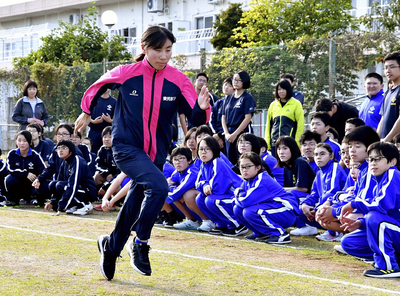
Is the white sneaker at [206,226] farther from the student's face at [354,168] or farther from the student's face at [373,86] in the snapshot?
the student's face at [373,86]

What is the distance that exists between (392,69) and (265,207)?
2.15m

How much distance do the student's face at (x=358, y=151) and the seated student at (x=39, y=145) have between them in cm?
626

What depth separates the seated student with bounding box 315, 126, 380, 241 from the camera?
5.93 metres

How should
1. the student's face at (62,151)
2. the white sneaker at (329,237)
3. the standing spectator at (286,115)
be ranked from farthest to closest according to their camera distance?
the standing spectator at (286,115), the student's face at (62,151), the white sneaker at (329,237)

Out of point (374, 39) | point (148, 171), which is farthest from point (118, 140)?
point (374, 39)

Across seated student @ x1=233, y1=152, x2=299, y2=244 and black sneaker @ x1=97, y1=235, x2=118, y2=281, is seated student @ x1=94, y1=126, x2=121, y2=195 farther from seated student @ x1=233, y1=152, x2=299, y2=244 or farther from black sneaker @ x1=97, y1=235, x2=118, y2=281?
black sneaker @ x1=97, y1=235, x2=118, y2=281

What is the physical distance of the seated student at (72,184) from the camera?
9.45 m

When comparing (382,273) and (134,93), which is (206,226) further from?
(134,93)

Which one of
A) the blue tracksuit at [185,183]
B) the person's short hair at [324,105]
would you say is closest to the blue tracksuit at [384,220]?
the blue tracksuit at [185,183]

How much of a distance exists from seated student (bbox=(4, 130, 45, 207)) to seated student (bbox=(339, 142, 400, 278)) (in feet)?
20.3

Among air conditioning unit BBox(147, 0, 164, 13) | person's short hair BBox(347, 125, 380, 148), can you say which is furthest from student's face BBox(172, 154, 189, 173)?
air conditioning unit BBox(147, 0, 164, 13)

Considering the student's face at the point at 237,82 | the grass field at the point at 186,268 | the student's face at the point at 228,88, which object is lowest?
the grass field at the point at 186,268

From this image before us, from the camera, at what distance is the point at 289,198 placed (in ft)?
24.1

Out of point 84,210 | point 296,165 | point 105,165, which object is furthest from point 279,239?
point 105,165
